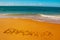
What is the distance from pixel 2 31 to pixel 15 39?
3.66 ft

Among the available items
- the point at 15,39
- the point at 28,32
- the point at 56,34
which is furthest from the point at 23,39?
the point at 56,34

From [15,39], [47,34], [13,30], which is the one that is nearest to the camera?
[15,39]

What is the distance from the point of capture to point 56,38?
640 cm

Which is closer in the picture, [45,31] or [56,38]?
[56,38]

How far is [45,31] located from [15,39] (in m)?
1.64

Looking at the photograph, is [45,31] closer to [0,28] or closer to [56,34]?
[56,34]

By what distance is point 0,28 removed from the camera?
299 inches

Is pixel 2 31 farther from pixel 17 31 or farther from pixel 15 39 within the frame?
pixel 15 39

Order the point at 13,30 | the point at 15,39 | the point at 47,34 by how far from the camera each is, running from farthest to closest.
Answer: the point at 13,30 < the point at 47,34 < the point at 15,39

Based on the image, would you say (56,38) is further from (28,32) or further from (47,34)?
(28,32)

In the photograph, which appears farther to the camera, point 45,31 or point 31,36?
point 45,31

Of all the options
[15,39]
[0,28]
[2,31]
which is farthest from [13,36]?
[0,28]

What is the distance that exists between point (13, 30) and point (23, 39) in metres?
1.21

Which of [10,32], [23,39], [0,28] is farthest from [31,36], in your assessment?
[0,28]
